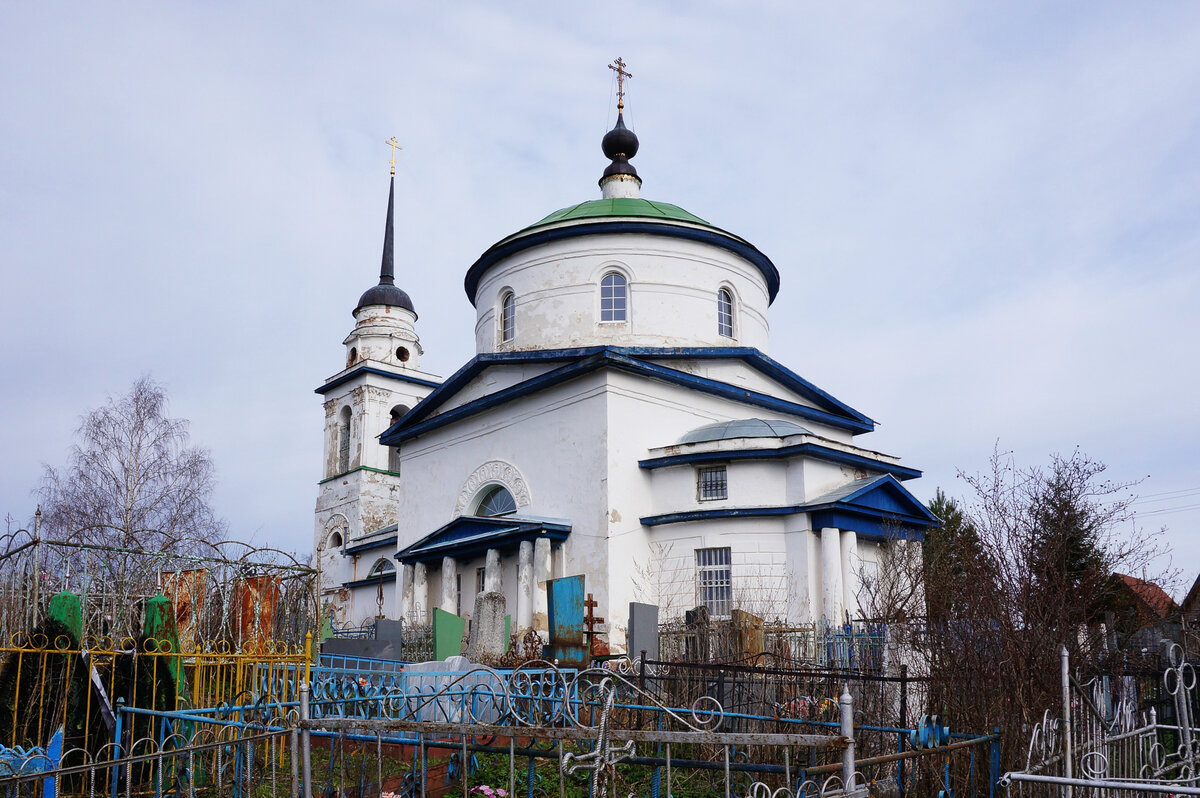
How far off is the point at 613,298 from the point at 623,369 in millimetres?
3371

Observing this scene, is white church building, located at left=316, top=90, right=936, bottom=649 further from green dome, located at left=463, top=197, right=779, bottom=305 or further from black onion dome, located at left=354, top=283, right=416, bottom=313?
→ black onion dome, located at left=354, top=283, right=416, bottom=313

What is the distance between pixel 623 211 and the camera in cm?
2472

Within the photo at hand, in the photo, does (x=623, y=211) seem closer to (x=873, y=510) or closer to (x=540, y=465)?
(x=540, y=465)

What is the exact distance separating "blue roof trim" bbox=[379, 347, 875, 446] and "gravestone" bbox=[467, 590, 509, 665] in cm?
518

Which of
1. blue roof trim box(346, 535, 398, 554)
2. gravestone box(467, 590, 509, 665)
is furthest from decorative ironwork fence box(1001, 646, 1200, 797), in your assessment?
blue roof trim box(346, 535, 398, 554)

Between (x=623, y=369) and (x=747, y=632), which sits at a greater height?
(x=623, y=369)

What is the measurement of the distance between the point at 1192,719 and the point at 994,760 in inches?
204

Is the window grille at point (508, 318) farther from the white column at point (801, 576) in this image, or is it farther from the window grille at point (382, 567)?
the window grille at point (382, 567)

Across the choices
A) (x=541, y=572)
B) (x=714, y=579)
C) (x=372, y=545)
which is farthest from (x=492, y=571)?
(x=372, y=545)

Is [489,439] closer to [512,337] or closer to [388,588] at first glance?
[512,337]

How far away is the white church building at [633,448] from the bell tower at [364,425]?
814 centimetres

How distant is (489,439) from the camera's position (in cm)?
2334

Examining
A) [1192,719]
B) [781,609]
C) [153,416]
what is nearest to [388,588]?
[153,416]

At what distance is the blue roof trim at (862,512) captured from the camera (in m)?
18.9
